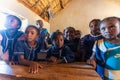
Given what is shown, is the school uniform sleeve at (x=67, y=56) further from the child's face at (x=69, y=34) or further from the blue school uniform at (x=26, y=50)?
the child's face at (x=69, y=34)

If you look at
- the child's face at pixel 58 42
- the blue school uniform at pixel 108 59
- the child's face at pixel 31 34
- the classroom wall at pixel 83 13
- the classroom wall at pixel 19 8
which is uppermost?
the classroom wall at pixel 83 13

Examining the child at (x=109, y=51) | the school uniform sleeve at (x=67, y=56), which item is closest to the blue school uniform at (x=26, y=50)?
the school uniform sleeve at (x=67, y=56)

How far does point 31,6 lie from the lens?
14.8ft

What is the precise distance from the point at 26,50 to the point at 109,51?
2.41 ft

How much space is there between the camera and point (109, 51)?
1260mm

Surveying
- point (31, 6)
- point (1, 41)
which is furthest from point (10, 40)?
point (31, 6)

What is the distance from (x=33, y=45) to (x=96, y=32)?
2.57 feet

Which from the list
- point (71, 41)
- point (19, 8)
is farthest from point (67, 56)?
point (19, 8)

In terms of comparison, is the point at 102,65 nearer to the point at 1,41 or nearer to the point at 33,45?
the point at 33,45

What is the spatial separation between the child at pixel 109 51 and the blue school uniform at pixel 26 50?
0.56 meters

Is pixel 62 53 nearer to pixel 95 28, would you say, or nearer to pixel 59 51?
pixel 59 51

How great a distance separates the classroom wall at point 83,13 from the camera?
691 centimetres

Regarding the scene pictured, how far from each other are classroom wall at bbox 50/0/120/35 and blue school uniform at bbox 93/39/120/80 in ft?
18.3

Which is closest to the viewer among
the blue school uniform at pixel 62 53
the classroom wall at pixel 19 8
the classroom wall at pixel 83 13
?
the blue school uniform at pixel 62 53
